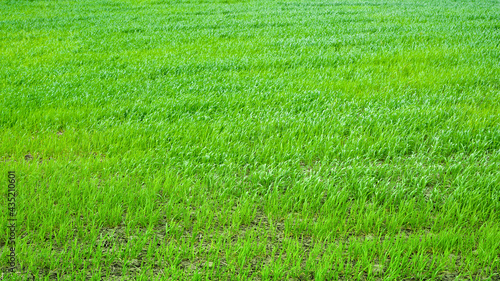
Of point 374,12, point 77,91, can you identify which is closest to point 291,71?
point 77,91

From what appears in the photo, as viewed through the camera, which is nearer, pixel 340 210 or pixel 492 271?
pixel 492 271

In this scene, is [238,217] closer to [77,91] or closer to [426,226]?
[426,226]

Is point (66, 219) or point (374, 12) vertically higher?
point (374, 12)

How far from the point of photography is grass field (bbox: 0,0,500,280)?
2791mm

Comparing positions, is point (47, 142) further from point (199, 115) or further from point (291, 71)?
point (291, 71)

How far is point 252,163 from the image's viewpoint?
416 centimetres

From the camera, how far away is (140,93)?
6090mm

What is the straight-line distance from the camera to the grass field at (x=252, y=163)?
2.79 m

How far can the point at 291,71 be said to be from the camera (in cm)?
738

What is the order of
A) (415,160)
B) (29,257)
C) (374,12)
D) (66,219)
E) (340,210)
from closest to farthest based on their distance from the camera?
(29,257) → (66,219) → (340,210) → (415,160) → (374,12)

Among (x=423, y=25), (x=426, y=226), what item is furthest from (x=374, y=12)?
(x=426, y=226)

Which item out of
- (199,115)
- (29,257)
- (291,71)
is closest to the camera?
(29,257)

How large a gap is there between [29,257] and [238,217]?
1432mm

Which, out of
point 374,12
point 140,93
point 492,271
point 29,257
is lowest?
point 492,271
